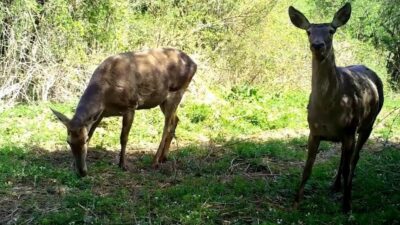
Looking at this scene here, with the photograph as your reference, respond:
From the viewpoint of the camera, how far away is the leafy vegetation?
272 inches

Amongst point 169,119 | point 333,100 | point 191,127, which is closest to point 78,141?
point 169,119

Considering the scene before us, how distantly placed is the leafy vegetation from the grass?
0.03 metres

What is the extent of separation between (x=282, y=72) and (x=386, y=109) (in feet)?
15.2

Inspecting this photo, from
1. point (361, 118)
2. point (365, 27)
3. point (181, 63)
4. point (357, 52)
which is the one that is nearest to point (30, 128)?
point (181, 63)

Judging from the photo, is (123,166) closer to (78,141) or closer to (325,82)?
(78,141)

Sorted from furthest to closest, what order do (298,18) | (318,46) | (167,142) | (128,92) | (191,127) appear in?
(191,127) → (167,142) → (128,92) → (298,18) → (318,46)

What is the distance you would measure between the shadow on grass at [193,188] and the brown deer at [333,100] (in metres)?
0.47

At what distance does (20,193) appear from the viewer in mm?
7336

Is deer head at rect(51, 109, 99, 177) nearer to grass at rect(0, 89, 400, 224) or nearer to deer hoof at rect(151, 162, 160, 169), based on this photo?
grass at rect(0, 89, 400, 224)

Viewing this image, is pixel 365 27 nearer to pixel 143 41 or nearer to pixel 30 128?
pixel 143 41

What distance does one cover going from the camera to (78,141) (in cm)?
806

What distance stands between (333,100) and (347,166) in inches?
35.8

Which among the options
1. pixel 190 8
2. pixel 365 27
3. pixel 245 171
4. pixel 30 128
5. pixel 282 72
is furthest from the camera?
pixel 365 27

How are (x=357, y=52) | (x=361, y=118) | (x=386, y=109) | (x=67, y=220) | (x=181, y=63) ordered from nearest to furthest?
1. (x=67, y=220)
2. (x=361, y=118)
3. (x=181, y=63)
4. (x=386, y=109)
5. (x=357, y=52)
